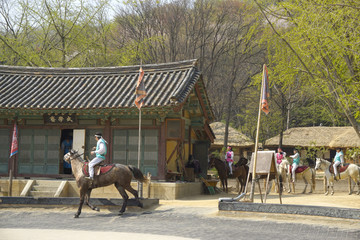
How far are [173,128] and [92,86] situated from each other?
186 inches

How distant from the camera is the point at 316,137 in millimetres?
42531

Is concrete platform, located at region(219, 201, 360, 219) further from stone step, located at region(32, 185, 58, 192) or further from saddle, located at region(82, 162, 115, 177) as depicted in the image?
stone step, located at region(32, 185, 58, 192)

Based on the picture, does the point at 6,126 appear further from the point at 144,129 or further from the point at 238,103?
the point at 238,103

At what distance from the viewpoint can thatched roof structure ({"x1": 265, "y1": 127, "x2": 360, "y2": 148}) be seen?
40.6 metres

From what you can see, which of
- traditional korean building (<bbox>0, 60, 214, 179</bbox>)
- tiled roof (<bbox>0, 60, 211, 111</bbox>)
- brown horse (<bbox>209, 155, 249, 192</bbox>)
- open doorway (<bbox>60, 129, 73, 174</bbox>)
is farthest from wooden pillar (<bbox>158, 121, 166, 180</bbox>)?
open doorway (<bbox>60, 129, 73, 174</bbox>)

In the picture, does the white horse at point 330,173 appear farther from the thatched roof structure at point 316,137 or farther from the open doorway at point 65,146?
the thatched roof structure at point 316,137

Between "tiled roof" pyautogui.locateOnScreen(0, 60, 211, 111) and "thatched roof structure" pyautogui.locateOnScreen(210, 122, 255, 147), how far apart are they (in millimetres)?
20639

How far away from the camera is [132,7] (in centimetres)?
3778

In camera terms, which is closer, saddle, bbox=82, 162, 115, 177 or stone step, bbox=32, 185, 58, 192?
saddle, bbox=82, 162, 115, 177

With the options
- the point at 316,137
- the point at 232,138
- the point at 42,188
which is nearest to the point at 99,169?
the point at 42,188

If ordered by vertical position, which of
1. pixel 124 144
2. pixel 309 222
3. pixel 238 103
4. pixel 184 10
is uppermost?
pixel 184 10

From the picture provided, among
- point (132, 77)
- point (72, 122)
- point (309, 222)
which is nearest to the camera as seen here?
point (309, 222)

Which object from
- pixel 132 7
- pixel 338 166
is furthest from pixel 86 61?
pixel 338 166

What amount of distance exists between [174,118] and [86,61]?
Answer: 57.8ft
